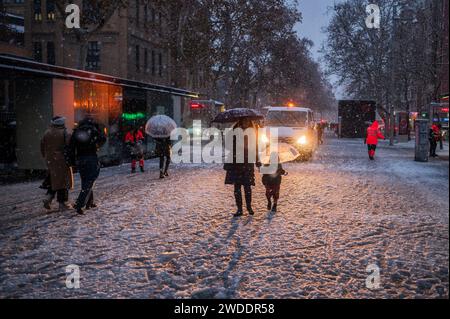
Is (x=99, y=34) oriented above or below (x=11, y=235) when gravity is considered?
above

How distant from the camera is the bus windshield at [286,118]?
907 inches

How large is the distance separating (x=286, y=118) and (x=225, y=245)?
16.3 m

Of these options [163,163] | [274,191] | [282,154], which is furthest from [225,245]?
[163,163]

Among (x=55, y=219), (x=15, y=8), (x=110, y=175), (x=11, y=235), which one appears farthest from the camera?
(x=15, y=8)

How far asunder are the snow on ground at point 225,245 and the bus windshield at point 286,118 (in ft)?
32.4

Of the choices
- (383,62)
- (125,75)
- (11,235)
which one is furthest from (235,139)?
(383,62)

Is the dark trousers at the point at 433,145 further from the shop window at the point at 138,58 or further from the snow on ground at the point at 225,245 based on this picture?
the shop window at the point at 138,58

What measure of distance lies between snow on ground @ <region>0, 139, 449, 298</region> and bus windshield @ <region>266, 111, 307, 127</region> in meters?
9.88

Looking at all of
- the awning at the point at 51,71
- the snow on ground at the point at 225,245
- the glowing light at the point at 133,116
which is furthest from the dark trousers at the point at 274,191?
the glowing light at the point at 133,116

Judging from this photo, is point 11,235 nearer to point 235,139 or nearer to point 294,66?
point 235,139

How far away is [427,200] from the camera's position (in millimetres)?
11883

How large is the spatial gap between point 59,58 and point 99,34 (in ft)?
14.5

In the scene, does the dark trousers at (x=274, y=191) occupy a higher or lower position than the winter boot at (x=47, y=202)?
higher

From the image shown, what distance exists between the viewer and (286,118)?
23.3 meters
